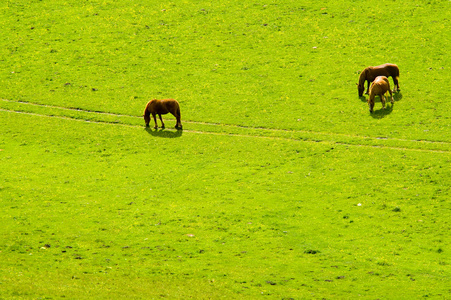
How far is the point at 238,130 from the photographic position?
112ft

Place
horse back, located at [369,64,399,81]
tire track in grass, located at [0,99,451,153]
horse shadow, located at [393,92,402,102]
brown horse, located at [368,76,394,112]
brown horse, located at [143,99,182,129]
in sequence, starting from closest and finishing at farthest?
1. tire track in grass, located at [0,99,451,153]
2. brown horse, located at [143,99,182,129]
3. brown horse, located at [368,76,394,112]
4. horse shadow, located at [393,92,402,102]
5. horse back, located at [369,64,399,81]

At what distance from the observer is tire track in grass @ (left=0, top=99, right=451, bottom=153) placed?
31.0 m

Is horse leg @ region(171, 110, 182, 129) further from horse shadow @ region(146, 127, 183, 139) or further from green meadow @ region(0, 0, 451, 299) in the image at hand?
green meadow @ region(0, 0, 451, 299)

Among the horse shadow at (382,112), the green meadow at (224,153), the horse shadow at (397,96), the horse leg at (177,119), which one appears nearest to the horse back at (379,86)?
the horse shadow at (382,112)

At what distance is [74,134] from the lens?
113 ft

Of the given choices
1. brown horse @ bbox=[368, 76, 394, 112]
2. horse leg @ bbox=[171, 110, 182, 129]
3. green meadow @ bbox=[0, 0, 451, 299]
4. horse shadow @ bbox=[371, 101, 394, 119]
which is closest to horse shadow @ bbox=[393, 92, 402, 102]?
green meadow @ bbox=[0, 0, 451, 299]

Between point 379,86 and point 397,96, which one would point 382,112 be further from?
point 397,96

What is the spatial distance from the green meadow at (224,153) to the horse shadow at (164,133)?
149 millimetres

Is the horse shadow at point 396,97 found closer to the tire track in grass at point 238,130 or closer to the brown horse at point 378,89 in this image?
the brown horse at point 378,89

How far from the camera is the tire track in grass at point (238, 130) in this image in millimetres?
31000

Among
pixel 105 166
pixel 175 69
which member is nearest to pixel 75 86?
pixel 175 69

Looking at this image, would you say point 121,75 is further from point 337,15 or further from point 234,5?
point 337,15

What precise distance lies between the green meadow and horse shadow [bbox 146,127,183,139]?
0.15 m

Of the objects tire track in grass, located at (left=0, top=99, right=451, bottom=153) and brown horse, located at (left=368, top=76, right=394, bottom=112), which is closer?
tire track in grass, located at (left=0, top=99, right=451, bottom=153)
